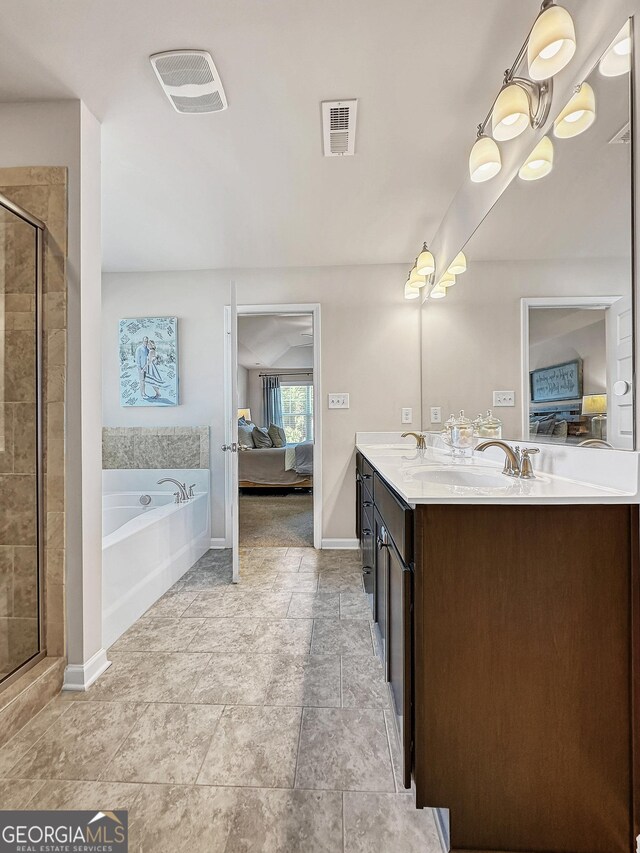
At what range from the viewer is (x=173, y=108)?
168 centimetres

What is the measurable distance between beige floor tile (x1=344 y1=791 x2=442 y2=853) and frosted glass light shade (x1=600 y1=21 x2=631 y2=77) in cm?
197

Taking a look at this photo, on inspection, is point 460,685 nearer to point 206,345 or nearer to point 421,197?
point 421,197

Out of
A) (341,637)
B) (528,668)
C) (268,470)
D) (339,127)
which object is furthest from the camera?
(268,470)

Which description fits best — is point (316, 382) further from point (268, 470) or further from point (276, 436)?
point (276, 436)

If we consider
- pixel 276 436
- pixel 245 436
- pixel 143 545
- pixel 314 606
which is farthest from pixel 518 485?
pixel 276 436

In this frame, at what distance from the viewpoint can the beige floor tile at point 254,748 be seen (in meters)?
1.17

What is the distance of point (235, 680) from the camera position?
1.62 m

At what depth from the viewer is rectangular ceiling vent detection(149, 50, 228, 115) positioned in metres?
1.44

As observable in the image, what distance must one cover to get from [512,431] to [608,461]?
682mm

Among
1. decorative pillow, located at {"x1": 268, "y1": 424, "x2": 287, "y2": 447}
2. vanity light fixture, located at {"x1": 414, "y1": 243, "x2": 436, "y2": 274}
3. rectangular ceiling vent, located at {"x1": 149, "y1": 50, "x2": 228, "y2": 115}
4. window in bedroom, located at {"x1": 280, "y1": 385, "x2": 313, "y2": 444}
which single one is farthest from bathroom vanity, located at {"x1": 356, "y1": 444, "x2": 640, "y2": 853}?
window in bedroom, located at {"x1": 280, "y1": 385, "x2": 313, "y2": 444}

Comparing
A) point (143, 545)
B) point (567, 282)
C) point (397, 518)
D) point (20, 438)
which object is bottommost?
Result: point (143, 545)

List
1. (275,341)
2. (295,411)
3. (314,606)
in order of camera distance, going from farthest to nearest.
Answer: (295,411) → (275,341) → (314,606)

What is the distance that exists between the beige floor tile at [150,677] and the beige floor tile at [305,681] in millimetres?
325

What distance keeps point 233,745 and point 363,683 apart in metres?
0.54
